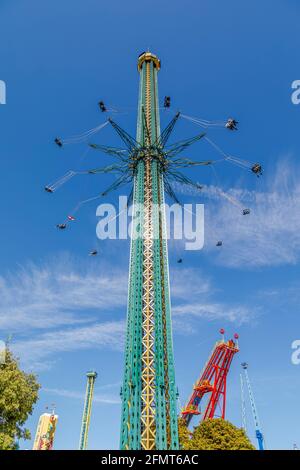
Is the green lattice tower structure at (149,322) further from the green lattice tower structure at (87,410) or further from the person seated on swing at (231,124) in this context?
the green lattice tower structure at (87,410)

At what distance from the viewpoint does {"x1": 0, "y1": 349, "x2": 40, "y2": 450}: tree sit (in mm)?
21688

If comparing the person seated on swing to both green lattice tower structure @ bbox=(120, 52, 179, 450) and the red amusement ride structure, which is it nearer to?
green lattice tower structure @ bbox=(120, 52, 179, 450)

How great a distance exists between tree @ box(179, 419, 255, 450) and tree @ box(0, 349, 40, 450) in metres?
24.1

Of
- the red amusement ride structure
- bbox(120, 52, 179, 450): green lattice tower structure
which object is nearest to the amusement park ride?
bbox(120, 52, 179, 450): green lattice tower structure

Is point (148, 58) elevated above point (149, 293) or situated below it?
above

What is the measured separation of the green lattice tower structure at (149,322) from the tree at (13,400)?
10.4 m

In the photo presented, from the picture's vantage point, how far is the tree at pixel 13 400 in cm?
2169

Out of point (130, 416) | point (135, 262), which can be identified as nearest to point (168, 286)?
point (135, 262)

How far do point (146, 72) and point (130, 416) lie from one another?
49464 millimetres

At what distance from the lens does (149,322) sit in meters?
36.5

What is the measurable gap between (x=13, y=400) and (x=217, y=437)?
27.0 metres

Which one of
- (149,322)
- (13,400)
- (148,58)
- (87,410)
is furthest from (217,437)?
(148,58)

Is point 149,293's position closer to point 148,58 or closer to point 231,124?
point 231,124
